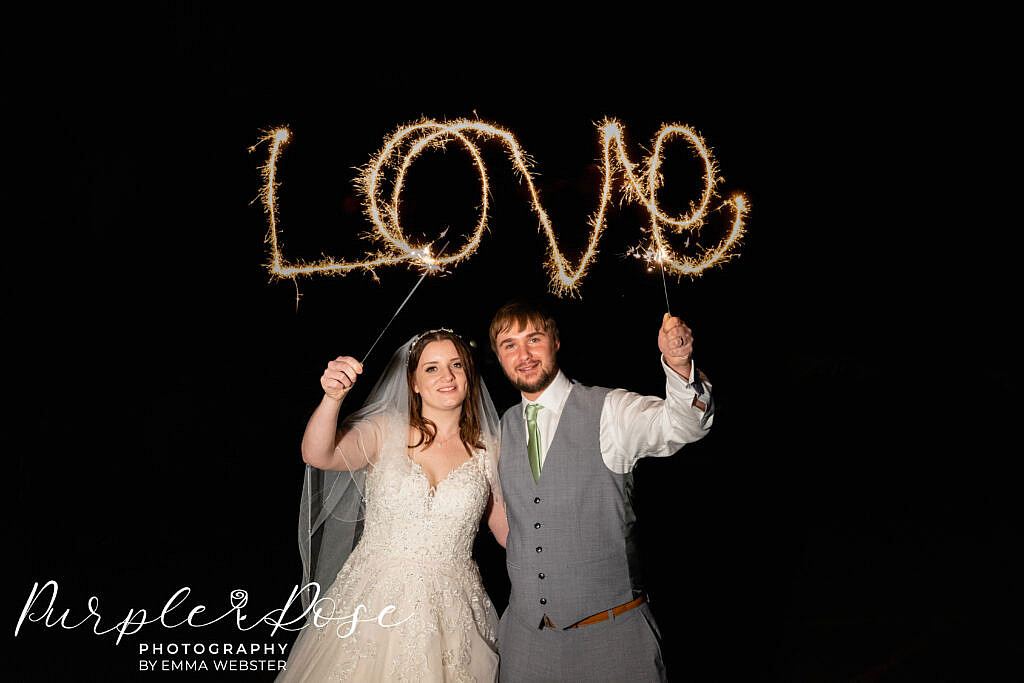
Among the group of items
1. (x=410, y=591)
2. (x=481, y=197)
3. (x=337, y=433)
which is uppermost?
(x=481, y=197)

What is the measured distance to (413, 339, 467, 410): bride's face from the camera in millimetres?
2414

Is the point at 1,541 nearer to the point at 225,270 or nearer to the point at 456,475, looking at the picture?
the point at 225,270

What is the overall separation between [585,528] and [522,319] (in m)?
0.76

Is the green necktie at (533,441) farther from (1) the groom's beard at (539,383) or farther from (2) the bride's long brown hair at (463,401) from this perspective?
(2) the bride's long brown hair at (463,401)

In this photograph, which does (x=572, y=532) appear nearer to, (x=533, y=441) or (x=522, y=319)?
(x=533, y=441)

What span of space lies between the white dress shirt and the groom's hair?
195 millimetres

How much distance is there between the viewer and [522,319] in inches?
88.9

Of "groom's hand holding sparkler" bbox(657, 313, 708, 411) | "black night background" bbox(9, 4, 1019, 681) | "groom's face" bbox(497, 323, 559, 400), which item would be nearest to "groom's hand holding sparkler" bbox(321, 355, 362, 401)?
"groom's face" bbox(497, 323, 559, 400)

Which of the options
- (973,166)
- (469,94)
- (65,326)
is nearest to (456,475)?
(469,94)

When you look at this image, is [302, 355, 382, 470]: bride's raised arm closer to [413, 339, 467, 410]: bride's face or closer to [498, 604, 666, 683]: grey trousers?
[413, 339, 467, 410]: bride's face

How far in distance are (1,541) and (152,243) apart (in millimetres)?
2304

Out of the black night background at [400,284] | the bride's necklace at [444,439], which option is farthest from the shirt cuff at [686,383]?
the black night background at [400,284]

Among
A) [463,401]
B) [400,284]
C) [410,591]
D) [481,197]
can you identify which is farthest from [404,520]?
[400,284]

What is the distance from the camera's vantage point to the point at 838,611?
3.97m
